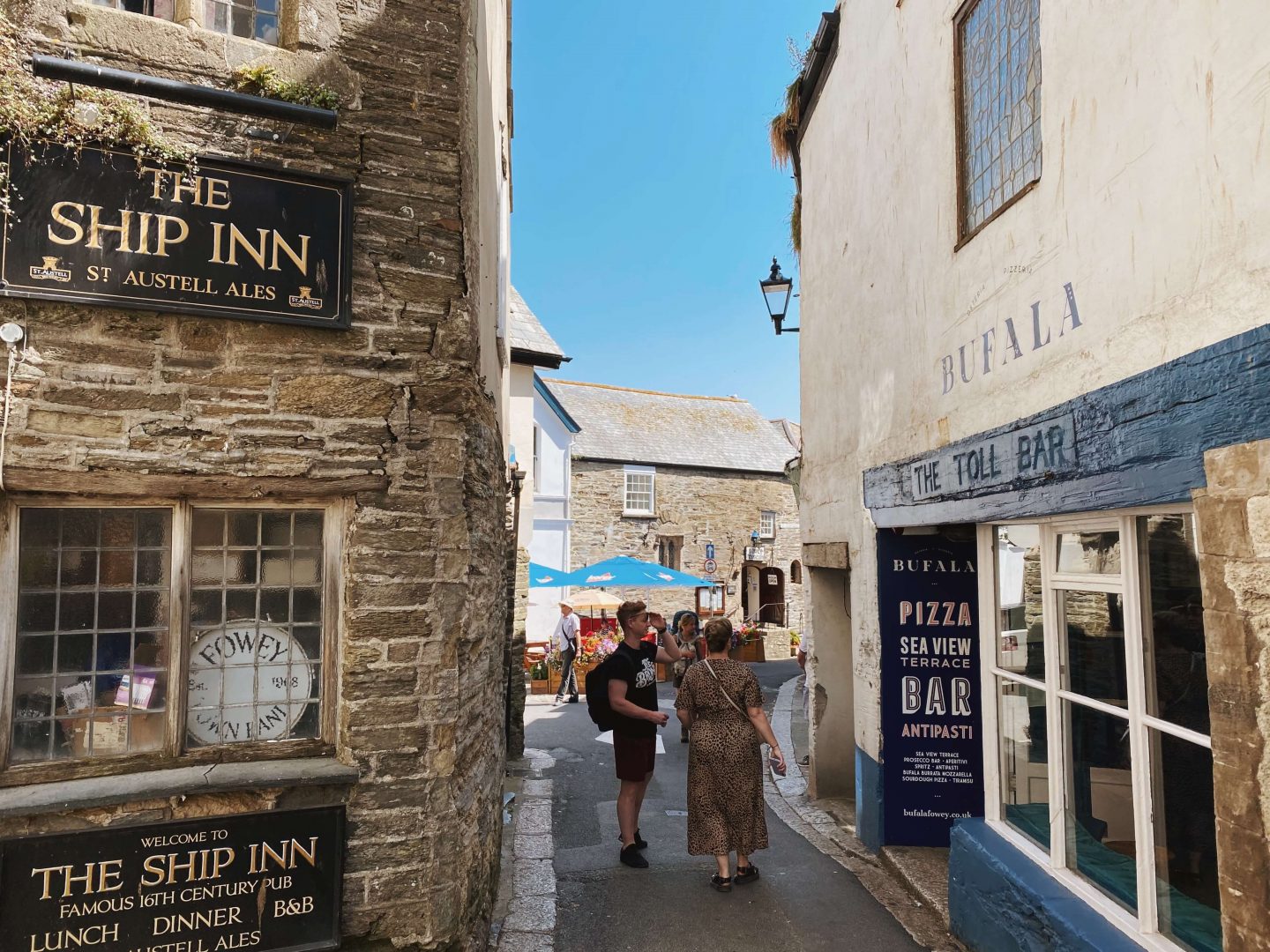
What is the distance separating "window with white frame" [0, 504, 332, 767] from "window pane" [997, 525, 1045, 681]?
10.9ft

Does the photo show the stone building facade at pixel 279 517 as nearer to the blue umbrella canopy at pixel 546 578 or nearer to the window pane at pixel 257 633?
the window pane at pixel 257 633

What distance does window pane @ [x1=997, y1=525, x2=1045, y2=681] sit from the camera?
396cm

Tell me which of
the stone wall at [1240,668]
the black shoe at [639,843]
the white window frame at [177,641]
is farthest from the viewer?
the black shoe at [639,843]

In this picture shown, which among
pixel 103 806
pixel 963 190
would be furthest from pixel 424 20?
pixel 103 806

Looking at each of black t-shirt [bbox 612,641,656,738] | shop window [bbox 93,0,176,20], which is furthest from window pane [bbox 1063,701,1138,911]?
shop window [bbox 93,0,176,20]

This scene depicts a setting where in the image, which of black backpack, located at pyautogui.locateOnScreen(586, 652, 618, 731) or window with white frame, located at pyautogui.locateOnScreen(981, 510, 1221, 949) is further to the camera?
black backpack, located at pyautogui.locateOnScreen(586, 652, 618, 731)

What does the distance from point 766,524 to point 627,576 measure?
10.9 m

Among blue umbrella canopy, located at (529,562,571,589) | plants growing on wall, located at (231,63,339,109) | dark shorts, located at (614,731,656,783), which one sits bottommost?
dark shorts, located at (614,731,656,783)

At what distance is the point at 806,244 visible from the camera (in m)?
8.22

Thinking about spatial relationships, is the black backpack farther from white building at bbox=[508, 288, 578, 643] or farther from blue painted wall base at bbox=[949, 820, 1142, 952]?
white building at bbox=[508, 288, 578, 643]

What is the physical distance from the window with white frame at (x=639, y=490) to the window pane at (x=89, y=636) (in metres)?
21.2

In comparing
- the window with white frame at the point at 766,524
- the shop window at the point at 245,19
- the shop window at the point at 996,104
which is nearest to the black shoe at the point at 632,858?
the shop window at the point at 996,104

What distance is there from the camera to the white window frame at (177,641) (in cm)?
318

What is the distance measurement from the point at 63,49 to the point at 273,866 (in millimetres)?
3424
